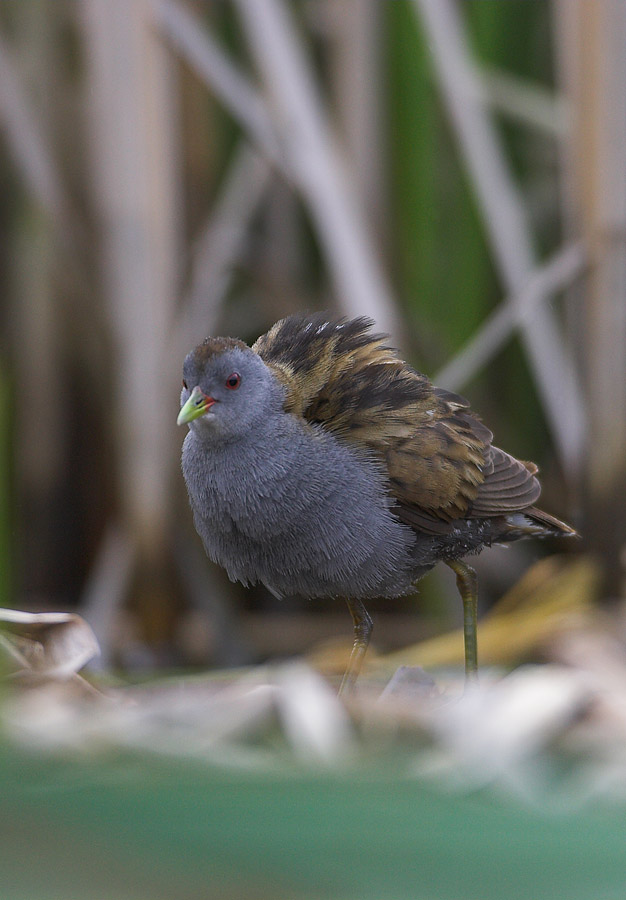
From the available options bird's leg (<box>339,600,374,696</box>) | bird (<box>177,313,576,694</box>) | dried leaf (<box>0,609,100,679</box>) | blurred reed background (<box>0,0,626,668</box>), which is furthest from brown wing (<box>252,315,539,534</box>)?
blurred reed background (<box>0,0,626,668</box>)

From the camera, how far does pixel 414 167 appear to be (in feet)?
8.66

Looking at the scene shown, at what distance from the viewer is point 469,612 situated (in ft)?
4.14

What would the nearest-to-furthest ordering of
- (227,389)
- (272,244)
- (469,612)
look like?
1. (227,389)
2. (469,612)
3. (272,244)

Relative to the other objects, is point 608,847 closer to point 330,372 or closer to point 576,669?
point 330,372

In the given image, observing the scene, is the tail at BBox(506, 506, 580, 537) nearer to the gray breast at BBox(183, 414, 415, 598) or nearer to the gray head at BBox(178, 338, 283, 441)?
the gray breast at BBox(183, 414, 415, 598)

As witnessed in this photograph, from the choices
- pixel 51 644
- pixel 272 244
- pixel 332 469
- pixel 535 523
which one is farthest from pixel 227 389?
pixel 272 244

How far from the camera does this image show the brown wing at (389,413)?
120 centimetres

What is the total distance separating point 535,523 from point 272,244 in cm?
165

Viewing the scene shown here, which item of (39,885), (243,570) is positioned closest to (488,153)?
(243,570)

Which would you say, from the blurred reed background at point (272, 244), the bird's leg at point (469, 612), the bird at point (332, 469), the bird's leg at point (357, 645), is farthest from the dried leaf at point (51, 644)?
the blurred reed background at point (272, 244)

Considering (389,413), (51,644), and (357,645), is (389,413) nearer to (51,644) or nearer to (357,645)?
(357,645)

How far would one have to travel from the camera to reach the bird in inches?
44.9

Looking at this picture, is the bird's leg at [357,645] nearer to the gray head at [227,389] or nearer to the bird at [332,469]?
the bird at [332,469]

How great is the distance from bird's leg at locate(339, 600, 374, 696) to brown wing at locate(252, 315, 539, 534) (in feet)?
0.50
